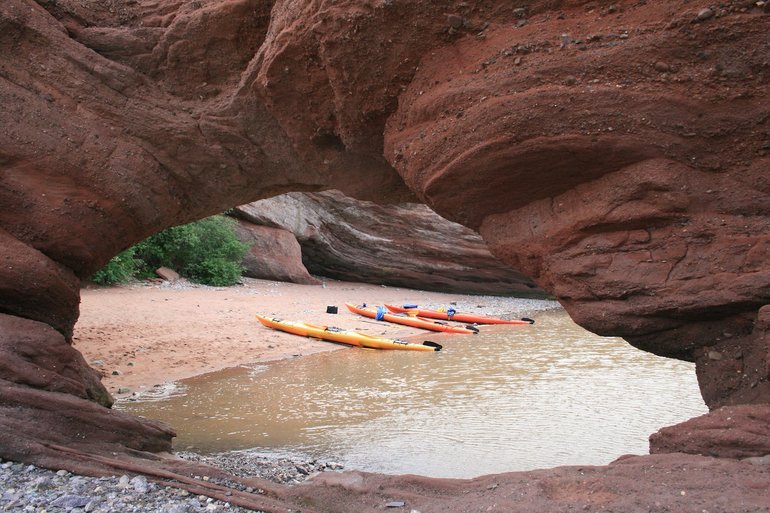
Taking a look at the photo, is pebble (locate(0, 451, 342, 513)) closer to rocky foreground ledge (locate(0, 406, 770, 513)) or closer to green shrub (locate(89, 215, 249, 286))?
rocky foreground ledge (locate(0, 406, 770, 513))

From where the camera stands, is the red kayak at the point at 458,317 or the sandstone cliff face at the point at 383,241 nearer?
the red kayak at the point at 458,317

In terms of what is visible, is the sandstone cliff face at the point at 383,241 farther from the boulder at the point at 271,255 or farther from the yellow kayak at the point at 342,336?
the yellow kayak at the point at 342,336

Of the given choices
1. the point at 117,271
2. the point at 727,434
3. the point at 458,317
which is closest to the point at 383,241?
the point at 458,317

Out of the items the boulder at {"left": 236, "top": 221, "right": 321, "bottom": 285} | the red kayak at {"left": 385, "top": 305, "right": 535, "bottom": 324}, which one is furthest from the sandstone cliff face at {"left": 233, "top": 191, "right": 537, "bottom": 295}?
the red kayak at {"left": 385, "top": 305, "right": 535, "bottom": 324}

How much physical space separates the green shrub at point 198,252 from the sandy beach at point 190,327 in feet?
2.48

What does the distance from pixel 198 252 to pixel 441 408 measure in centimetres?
1297

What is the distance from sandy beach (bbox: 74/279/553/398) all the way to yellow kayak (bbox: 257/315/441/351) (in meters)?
0.21

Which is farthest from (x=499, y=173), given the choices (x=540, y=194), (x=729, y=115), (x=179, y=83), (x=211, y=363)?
(x=211, y=363)

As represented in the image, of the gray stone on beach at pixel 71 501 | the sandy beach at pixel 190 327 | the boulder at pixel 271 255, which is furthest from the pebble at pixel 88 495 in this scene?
the boulder at pixel 271 255

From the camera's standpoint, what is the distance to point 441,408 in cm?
889

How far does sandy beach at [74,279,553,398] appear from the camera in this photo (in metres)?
10.8

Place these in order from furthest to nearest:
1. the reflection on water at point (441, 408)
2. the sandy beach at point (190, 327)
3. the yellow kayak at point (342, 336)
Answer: the yellow kayak at point (342, 336), the sandy beach at point (190, 327), the reflection on water at point (441, 408)

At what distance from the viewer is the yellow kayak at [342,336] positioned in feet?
45.2

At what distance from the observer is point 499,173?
490 centimetres
